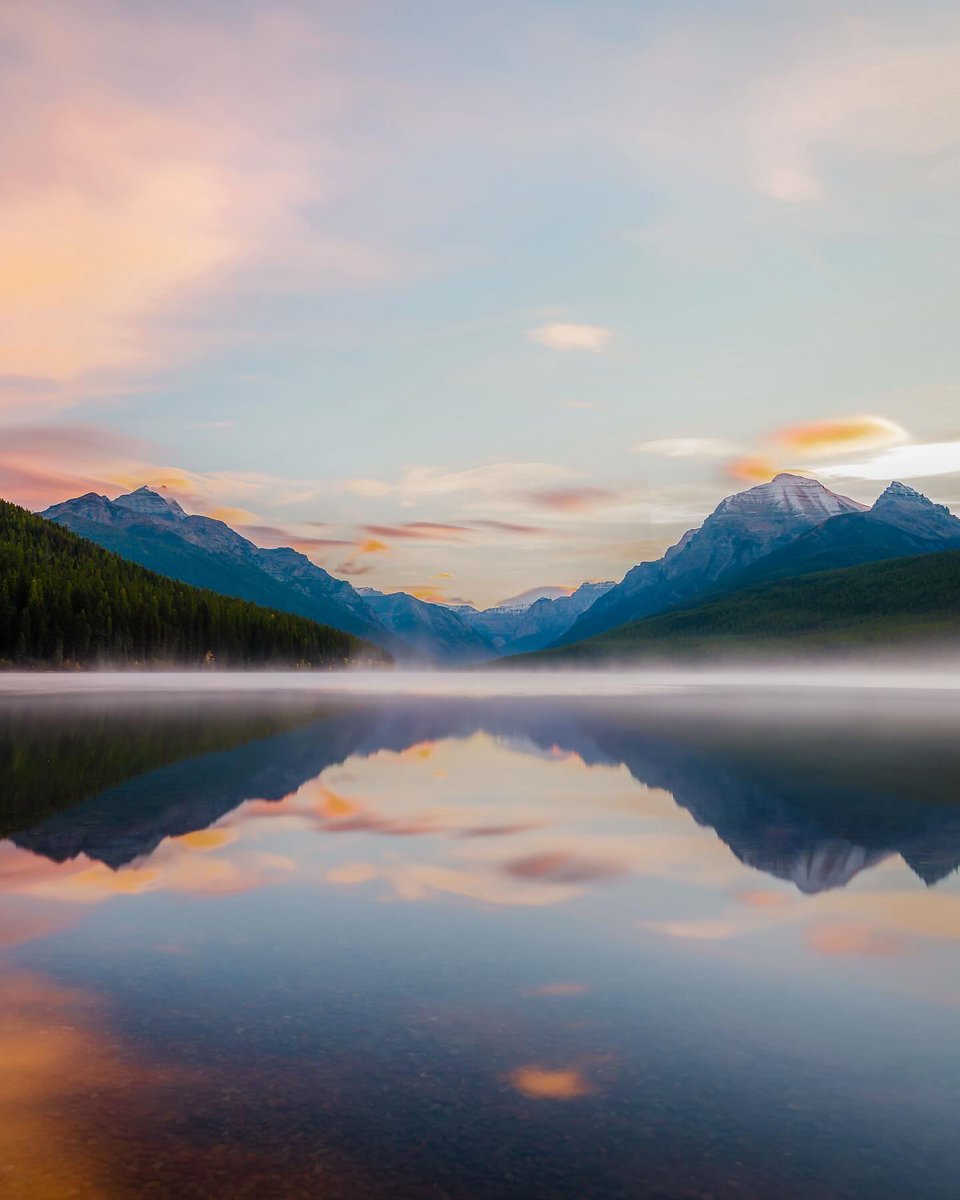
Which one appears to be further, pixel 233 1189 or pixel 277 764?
pixel 277 764

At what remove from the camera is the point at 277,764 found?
121 ft

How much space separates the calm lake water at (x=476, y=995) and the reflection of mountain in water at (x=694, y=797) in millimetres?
211

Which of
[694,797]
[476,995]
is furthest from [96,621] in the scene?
[476,995]

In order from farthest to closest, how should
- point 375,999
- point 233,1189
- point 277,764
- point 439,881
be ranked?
point 277,764 < point 439,881 < point 375,999 < point 233,1189

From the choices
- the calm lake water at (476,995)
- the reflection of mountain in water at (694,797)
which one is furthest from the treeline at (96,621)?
the calm lake water at (476,995)

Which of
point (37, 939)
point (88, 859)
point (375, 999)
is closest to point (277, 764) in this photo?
point (88, 859)

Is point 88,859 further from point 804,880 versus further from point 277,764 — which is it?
point 277,764

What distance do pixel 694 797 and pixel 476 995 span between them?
1844 cm

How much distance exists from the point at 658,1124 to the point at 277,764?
29749 mm

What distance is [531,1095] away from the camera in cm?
938

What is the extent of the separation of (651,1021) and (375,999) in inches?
134

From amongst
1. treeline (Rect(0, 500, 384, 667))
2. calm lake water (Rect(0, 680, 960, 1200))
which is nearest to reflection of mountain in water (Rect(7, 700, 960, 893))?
calm lake water (Rect(0, 680, 960, 1200))

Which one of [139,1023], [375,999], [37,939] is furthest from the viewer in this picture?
[37,939]

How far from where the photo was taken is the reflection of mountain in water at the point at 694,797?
2083 centimetres
